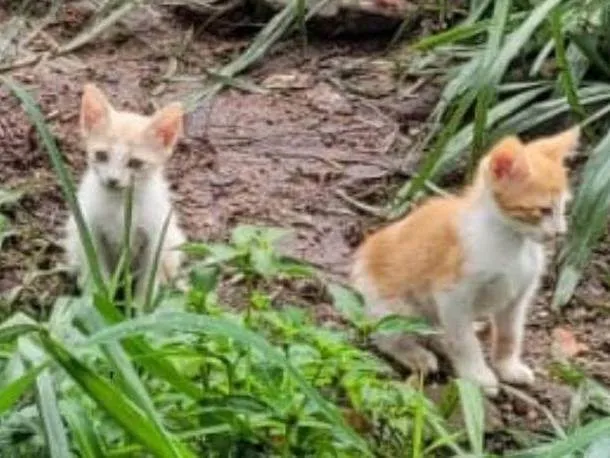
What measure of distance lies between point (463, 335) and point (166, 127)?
1.11 metres

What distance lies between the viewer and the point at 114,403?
3959 millimetres

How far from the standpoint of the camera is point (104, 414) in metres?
4.34

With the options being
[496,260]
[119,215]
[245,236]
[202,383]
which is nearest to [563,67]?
[496,260]

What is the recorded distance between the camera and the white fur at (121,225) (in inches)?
230

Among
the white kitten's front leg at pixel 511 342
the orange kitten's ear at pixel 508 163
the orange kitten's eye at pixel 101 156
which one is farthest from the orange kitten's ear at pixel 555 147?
the orange kitten's eye at pixel 101 156

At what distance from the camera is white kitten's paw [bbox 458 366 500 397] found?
210 inches

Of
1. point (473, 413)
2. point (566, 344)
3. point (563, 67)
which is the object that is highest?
point (563, 67)

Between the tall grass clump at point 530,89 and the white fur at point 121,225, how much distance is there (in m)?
0.77

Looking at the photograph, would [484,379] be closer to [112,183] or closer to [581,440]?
[112,183]

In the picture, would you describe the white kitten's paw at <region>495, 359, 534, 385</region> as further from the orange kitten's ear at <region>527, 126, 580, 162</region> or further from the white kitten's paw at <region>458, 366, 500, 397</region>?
the orange kitten's ear at <region>527, 126, 580, 162</region>

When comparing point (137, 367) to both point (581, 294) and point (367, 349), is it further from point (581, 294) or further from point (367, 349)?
point (581, 294)

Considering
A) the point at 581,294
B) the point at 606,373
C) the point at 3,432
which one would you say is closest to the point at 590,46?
the point at 581,294

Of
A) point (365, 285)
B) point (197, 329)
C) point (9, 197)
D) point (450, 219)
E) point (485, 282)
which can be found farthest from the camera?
point (9, 197)

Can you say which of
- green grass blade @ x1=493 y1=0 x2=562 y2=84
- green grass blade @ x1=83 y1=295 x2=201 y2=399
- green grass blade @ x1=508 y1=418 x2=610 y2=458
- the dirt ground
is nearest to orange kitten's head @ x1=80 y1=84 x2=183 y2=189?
the dirt ground
